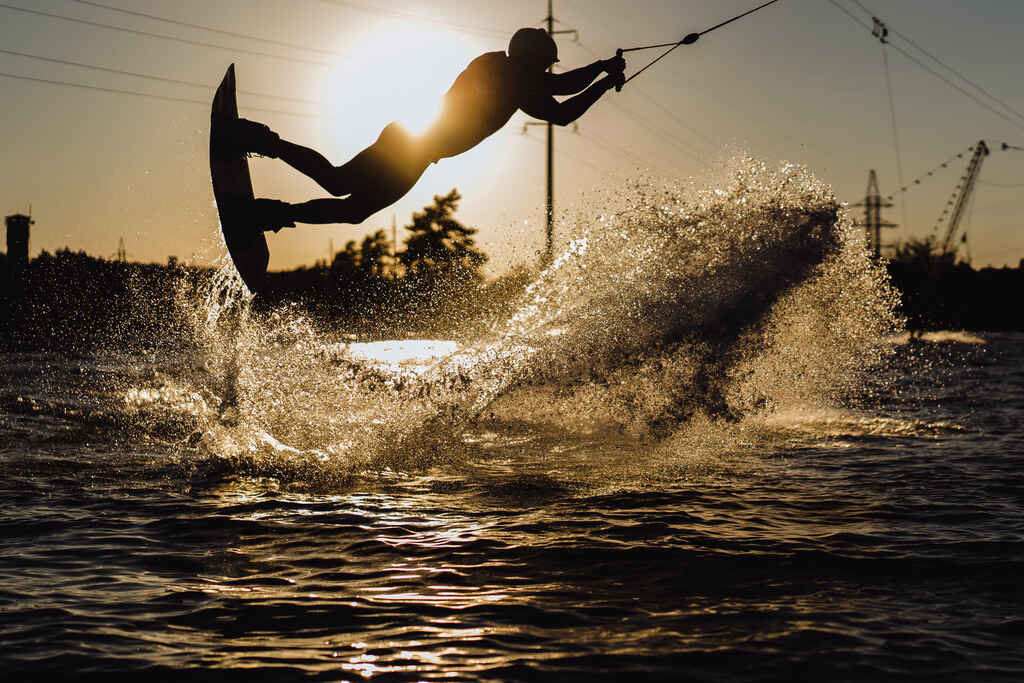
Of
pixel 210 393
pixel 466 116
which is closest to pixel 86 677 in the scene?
pixel 466 116

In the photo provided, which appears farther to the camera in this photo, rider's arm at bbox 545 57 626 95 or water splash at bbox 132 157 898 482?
water splash at bbox 132 157 898 482

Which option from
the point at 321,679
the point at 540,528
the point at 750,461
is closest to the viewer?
the point at 321,679

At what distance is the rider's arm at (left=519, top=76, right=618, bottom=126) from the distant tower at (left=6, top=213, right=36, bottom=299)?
152 ft

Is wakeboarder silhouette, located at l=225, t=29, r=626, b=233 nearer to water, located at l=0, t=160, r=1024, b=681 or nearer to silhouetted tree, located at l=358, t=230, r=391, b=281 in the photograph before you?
water, located at l=0, t=160, r=1024, b=681

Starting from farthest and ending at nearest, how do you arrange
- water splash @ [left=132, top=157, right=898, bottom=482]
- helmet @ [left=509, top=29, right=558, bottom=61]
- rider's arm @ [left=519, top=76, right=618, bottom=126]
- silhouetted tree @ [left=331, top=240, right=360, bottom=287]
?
silhouetted tree @ [left=331, top=240, right=360, bottom=287] < water splash @ [left=132, top=157, right=898, bottom=482] < rider's arm @ [left=519, top=76, right=618, bottom=126] < helmet @ [left=509, top=29, right=558, bottom=61]

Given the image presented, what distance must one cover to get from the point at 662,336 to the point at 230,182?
5.25 m

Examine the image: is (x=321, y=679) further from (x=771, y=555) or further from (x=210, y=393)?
(x=210, y=393)

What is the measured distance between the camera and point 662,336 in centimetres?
1051

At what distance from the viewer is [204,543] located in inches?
236

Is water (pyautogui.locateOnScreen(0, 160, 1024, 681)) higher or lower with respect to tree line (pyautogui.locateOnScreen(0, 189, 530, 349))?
lower

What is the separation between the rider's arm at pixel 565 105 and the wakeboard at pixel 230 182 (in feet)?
7.78

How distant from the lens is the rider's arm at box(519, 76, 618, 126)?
7.02 meters

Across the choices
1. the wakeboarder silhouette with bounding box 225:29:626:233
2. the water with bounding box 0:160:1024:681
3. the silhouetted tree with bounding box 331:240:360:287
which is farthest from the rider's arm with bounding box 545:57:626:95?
the silhouetted tree with bounding box 331:240:360:287

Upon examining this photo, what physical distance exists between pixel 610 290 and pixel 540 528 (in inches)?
204
